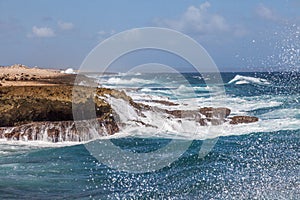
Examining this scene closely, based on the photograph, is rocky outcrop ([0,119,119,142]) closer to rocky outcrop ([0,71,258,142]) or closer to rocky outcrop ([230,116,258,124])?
rocky outcrop ([0,71,258,142])

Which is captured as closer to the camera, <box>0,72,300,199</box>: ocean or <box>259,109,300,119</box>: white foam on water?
<box>0,72,300,199</box>: ocean

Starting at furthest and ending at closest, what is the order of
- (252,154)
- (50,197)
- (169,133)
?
(169,133), (252,154), (50,197)

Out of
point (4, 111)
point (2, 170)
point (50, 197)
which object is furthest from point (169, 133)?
point (50, 197)

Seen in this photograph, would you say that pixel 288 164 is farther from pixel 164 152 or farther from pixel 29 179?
pixel 29 179

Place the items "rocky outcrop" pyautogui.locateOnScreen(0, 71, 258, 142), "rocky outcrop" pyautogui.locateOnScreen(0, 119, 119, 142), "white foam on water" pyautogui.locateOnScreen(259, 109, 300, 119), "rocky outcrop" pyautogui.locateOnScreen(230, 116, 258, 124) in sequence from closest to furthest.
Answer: "rocky outcrop" pyautogui.locateOnScreen(0, 119, 119, 142) < "rocky outcrop" pyautogui.locateOnScreen(0, 71, 258, 142) < "rocky outcrop" pyautogui.locateOnScreen(230, 116, 258, 124) < "white foam on water" pyautogui.locateOnScreen(259, 109, 300, 119)

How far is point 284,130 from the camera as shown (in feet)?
66.2

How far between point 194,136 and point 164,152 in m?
3.64

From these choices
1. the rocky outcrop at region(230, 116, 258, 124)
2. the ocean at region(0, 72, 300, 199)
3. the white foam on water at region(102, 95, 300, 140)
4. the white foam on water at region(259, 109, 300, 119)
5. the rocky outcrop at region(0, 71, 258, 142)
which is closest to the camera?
the ocean at region(0, 72, 300, 199)

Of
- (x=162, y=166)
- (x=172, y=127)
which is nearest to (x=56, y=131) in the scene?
(x=172, y=127)

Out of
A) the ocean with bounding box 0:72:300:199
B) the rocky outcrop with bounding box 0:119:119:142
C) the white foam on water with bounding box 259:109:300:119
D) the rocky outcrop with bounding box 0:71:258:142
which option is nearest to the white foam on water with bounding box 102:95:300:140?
the ocean with bounding box 0:72:300:199

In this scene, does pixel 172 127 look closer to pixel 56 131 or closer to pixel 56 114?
pixel 56 114

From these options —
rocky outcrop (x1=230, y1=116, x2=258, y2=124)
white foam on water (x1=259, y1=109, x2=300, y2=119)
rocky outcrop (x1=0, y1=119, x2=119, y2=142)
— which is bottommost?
white foam on water (x1=259, y1=109, x2=300, y2=119)

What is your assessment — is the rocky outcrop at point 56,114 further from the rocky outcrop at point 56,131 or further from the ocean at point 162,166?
the ocean at point 162,166

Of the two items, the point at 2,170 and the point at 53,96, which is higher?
the point at 53,96
